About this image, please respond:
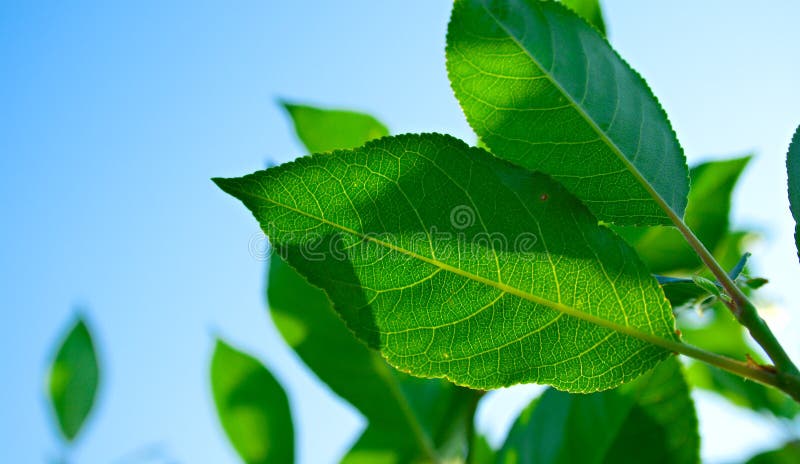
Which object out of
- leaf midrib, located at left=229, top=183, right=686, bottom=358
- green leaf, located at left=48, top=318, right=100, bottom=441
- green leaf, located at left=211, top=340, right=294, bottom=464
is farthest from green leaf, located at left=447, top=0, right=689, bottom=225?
green leaf, located at left=48, top=318, right=100, bottom=441

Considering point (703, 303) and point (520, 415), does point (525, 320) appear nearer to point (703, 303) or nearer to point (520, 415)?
point (703, 303)

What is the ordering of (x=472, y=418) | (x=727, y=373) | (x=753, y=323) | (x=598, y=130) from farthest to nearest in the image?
(x=727, y=373)
(x=472, y=418)
(x=598, y=130)
(x=753, y=323)

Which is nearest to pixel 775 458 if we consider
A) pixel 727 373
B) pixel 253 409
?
pixel 727 373

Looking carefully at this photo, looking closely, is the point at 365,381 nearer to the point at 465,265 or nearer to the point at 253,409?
the point at 253,409

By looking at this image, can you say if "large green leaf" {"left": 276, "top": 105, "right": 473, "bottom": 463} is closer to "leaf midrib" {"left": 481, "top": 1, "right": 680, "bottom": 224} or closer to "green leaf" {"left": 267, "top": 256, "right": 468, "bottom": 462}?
"green leaf" {"left": 267, "top": 256, "right": 468, "bottom": 462}

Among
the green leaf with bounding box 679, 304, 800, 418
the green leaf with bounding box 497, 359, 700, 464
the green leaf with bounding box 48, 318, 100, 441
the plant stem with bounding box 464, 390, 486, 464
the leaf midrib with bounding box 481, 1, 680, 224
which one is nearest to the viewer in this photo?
the leaf midrib with bounding box 481, 1, 680, 224

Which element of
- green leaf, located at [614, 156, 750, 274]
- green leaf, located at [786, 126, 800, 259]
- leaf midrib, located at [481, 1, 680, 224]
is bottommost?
green leaf, located at [614, 156, 750, 274]

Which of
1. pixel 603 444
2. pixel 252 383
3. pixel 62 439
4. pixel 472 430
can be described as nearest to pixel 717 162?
pixel 603 444
